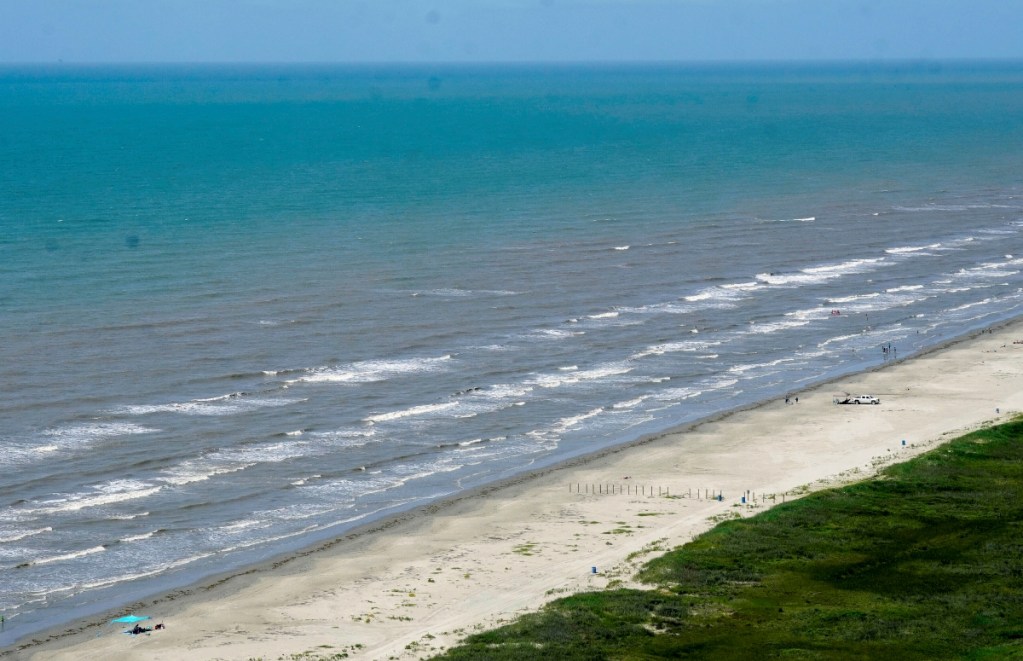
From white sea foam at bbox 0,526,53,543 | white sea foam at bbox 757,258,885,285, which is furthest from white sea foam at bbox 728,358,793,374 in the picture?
white sea foam at bbox 0,526,53,543

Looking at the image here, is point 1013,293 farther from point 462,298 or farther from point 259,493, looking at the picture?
point 259,493

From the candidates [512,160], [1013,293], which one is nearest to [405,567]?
[1013,293]

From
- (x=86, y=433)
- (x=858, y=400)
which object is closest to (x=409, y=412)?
(x=86, y=433)

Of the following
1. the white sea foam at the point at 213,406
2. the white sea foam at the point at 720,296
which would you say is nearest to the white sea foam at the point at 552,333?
the white sea foam at the point at 720,296

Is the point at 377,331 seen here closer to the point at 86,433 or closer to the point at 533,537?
the point at 86,433

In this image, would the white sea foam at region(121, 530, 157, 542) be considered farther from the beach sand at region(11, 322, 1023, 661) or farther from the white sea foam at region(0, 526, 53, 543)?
the beach sand at region(11, 322, 1023, 661)

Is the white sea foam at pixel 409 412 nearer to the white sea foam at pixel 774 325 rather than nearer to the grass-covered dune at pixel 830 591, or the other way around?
the grass-covered dune at pixel 830 591

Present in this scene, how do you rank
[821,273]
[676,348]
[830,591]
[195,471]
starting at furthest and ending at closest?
1. [821,273]
2. [676,348]
3. [195,471]
4. [830,591]
